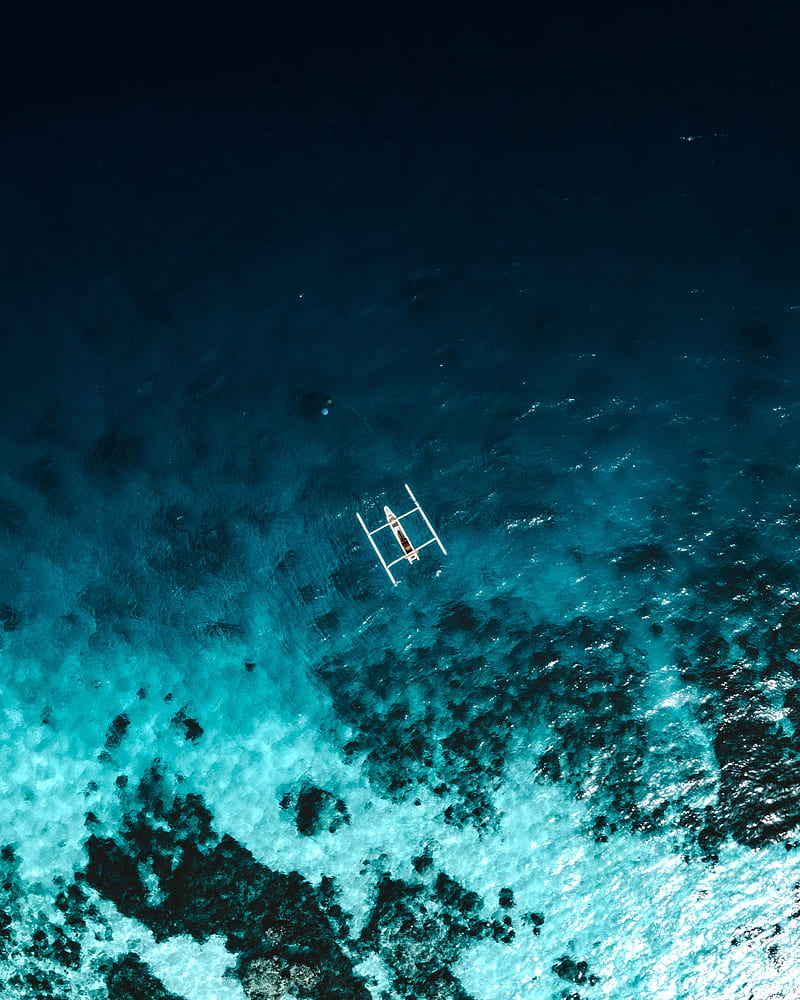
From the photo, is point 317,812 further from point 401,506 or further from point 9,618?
point 9,618

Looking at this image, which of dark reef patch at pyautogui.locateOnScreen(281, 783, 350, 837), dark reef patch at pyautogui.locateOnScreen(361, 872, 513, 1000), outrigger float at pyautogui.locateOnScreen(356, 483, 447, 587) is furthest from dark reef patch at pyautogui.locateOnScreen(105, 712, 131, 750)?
outrigger float at pyautogui.locateOnScreen(356, 483, 447, 587)

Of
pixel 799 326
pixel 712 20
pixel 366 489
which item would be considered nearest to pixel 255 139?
pixel 366 489

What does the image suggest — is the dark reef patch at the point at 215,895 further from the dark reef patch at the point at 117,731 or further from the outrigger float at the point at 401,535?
the outrigger float at the point at 401,535

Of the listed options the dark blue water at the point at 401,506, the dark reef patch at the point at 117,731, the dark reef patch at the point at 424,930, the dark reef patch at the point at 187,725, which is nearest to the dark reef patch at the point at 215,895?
the dark blue water at the point at 401,506

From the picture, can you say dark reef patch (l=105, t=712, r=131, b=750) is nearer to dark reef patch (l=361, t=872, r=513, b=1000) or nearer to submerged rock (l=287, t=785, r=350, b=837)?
submerged rock (l=287, t=785, r=350, b=837)

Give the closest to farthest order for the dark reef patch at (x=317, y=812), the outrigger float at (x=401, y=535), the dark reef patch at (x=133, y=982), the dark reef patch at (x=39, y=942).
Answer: the dark reef patch at (x=133, y=982) < the dark reef patch at (x=39, y=942) < the dark reef patch at (x=317, y=812) < the outrigger float at (x=401, y=535)

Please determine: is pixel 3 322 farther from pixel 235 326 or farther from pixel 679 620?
pixel 679 620
